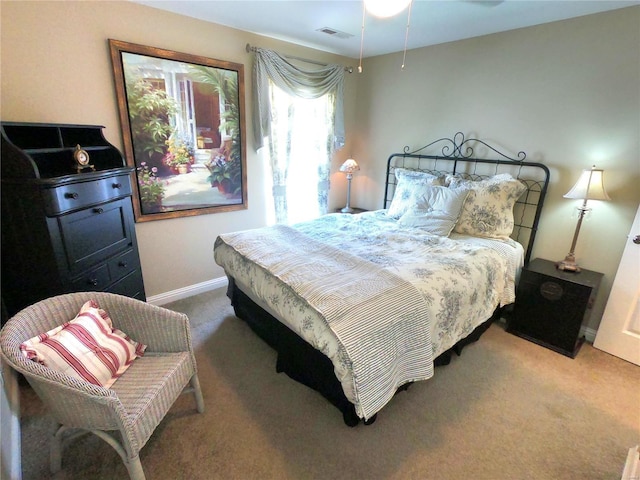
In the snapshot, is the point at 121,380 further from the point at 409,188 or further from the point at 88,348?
the point at 409,188

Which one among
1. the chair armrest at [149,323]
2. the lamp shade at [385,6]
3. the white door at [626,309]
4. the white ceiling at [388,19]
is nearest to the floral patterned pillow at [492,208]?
the white door at [626,309]

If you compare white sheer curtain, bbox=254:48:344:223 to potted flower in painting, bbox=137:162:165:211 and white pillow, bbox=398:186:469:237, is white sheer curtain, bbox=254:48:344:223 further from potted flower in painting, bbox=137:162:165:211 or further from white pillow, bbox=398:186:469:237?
white pillow, bbox=398:186:469:237

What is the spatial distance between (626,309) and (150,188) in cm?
391

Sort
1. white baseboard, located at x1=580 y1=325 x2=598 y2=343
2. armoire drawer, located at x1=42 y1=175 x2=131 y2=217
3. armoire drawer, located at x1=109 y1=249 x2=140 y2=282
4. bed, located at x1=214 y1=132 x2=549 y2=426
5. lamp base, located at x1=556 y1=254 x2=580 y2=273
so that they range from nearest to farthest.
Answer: bed, located at x1=214 y1=132 x2=549 y2=426
armoire drawer, located at x1=42 y1=175 x2=131 y2=217
armoire drawer, located at x1=109 y1=249 x2=140 y2=282
lamp base, located at x1=556 y1=254 x2=580 y2=273
white baseboard, located at x1=580 y1=325 x2=598 y2=343

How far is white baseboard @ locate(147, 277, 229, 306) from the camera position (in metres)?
2.97

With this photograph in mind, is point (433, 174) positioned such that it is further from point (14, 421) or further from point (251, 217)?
point (14, 421)

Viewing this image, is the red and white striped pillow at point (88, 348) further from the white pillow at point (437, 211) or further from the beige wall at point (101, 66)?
the white pillow at point (437, 211)

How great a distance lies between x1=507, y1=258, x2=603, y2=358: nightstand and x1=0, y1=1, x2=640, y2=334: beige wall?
0.33 meters

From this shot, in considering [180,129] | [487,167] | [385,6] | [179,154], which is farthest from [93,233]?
[487,167]

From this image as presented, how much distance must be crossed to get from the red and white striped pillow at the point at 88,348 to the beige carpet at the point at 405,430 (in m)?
0.50

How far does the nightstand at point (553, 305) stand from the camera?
7.51ft

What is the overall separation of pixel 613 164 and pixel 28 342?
3705 mm

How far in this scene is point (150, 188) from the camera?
2.73 metres

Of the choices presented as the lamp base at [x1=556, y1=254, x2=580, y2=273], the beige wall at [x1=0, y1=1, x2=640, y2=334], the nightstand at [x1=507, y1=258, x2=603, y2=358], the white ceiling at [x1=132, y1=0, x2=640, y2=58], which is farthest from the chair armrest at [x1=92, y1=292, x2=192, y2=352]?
the lamp base at [x1=556, y1=254, x2=580, y2=273]
